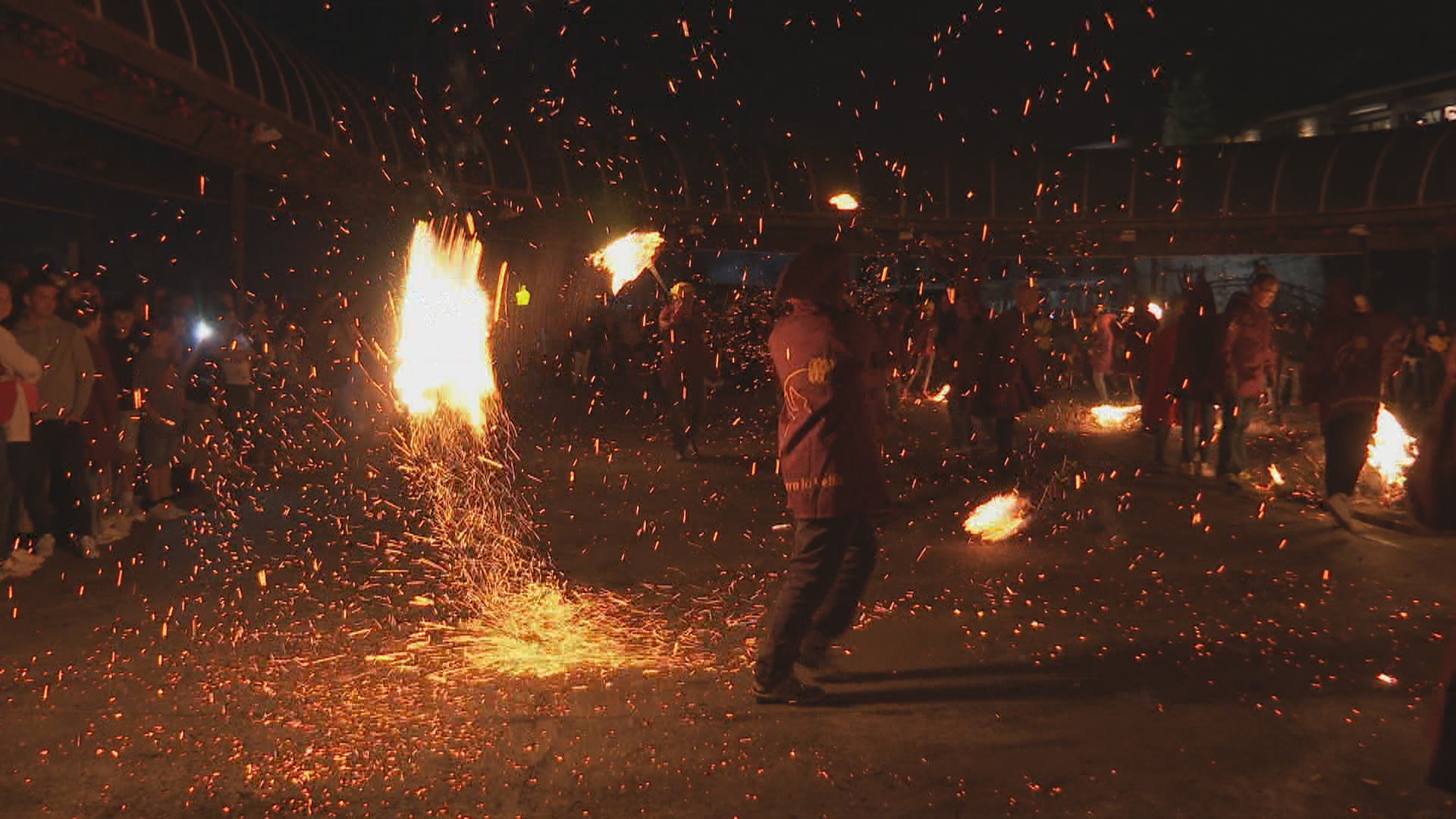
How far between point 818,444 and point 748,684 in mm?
1052

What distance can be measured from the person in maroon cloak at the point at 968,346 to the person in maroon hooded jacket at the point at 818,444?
7.06 meters

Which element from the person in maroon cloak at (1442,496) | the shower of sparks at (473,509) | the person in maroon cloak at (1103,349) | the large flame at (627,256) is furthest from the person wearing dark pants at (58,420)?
the large flame at (627,256)

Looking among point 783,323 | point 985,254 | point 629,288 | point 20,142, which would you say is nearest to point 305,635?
point 783,323

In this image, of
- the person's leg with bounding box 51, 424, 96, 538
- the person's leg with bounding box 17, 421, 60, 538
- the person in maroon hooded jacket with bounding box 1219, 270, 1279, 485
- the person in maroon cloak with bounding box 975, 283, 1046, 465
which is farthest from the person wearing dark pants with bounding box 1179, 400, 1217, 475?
the person's leg with bounding box 17, 421, 60, 538

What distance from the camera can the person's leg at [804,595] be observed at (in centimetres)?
469

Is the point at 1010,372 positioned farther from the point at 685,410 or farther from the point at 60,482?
the point at 60,482

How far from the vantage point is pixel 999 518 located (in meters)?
9.07

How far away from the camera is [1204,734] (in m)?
4.37

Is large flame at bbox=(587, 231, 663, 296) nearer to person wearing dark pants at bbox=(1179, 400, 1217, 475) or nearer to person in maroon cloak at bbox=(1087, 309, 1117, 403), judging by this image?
person in maroon cloak at bbox=(1087, 309, 1117, 403)

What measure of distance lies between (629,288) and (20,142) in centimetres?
1987

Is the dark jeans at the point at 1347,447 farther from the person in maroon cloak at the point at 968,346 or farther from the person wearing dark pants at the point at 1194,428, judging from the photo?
the person in maroon cloak at the point at 968,346

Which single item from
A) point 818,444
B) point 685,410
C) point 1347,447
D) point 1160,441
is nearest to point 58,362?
point 818,444

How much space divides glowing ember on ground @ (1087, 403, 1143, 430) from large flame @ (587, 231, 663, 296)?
365 inches

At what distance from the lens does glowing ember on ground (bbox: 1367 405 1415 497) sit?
10359 millimetres
